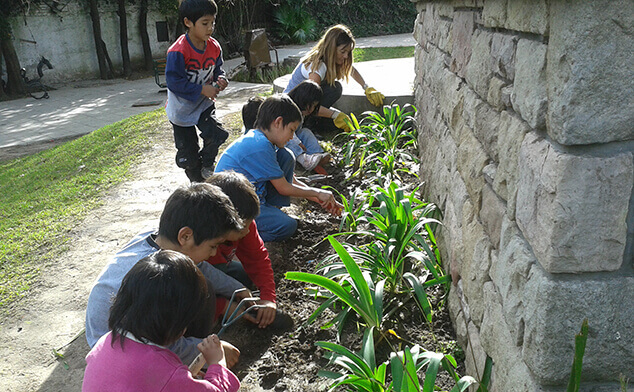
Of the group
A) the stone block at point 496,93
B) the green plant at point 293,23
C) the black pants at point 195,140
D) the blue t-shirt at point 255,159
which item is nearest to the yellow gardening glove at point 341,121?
the black pants at point 195,140

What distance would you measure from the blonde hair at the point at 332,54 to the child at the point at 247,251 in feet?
8.77

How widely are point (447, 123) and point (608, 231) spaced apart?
5.68ft

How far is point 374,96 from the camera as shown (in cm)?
512

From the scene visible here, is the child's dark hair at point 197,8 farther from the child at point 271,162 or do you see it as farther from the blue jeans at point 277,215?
the blue jeans at point 277,215

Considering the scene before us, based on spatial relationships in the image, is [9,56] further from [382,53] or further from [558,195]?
[558,195]

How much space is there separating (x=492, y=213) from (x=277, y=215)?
5.60 ft

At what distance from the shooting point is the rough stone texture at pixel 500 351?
1317mm

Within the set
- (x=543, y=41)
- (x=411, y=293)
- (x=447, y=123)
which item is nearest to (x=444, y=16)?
(x=447, y=123)

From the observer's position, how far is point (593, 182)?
3.59ft

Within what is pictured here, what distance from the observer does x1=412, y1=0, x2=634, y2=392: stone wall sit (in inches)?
42.0

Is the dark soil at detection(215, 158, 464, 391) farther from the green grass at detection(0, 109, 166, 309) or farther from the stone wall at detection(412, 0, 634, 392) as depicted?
the green grass at detection(0, 109, 166, 309)

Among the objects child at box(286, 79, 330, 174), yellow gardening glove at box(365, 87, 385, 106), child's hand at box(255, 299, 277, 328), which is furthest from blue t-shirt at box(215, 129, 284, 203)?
yellow gardening glove at box(365, 87, 385, 106)

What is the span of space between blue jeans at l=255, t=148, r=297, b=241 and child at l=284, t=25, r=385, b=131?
5.63 feet

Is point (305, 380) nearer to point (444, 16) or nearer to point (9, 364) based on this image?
point (9, 364)
